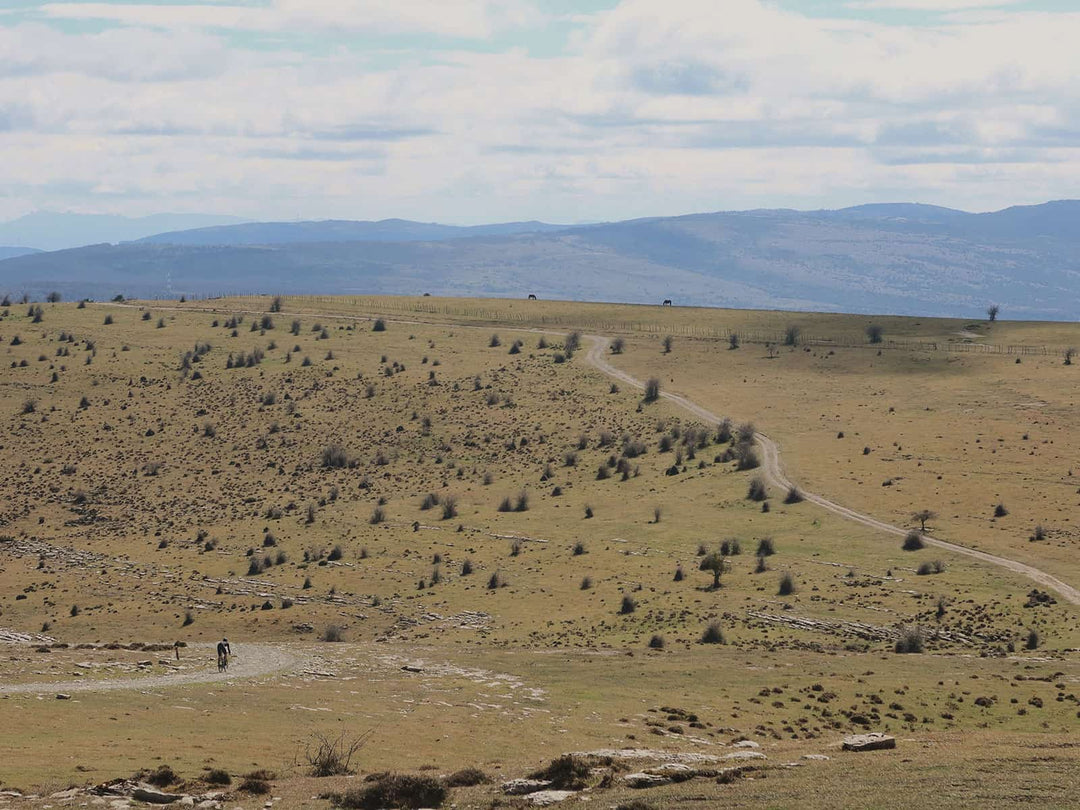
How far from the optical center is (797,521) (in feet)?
257

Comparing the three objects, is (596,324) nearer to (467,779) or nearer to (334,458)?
(334,458)

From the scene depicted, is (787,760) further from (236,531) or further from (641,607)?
(236,531)

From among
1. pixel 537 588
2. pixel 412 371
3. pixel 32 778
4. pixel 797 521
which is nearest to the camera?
pixel 32 778

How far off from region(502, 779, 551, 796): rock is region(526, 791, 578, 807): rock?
0.35 m

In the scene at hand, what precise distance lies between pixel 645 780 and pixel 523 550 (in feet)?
157

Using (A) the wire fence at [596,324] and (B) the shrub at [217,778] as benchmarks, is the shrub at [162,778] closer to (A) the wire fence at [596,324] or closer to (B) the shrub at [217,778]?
(B) the shrub at [217,778]

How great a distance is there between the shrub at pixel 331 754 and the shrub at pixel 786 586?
3167cm

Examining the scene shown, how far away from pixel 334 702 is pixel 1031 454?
63.3 m

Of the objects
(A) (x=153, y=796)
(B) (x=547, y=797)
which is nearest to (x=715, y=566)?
(B) (x=547, y=797)

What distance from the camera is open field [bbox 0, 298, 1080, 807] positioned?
38.3m

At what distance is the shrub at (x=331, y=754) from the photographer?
1292 inches

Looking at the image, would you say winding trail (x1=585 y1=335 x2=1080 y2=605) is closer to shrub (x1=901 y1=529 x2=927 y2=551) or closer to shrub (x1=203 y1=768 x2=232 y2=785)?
shrub (x1=901 y1=529 x2=927 y2=551)

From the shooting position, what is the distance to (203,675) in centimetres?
4812

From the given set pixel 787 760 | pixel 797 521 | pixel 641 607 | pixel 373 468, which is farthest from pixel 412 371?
pixel 787 760
